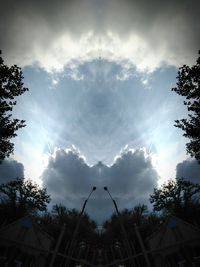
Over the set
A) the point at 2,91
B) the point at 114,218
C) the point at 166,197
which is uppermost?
the point at 114,218

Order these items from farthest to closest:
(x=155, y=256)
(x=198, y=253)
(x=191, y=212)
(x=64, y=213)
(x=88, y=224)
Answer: (x=88, y=224) < (x=64, y=213) < (x=191, y=212) < (x=155, y=256) < (x=198, y=253)

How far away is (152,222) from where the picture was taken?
52.7 meters

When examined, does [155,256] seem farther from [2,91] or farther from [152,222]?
[152,222]

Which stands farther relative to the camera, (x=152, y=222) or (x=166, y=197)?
(x=166, y=197)

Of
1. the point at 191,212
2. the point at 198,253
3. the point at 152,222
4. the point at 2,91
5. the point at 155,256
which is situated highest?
the point at 152,222

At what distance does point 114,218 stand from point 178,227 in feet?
165

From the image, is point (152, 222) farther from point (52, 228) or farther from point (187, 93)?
point (187, 93)

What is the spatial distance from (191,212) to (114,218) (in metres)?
29.0

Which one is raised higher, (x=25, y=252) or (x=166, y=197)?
(x=166, y=197)

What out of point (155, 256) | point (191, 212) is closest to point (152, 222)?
point (191, 212)

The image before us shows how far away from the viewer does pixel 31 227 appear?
21.8 m

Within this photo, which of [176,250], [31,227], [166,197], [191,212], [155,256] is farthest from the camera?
[166,197]

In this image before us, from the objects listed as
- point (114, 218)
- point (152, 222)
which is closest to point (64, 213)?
point (114, 218)

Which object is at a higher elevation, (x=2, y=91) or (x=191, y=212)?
(x=191, y=212)
